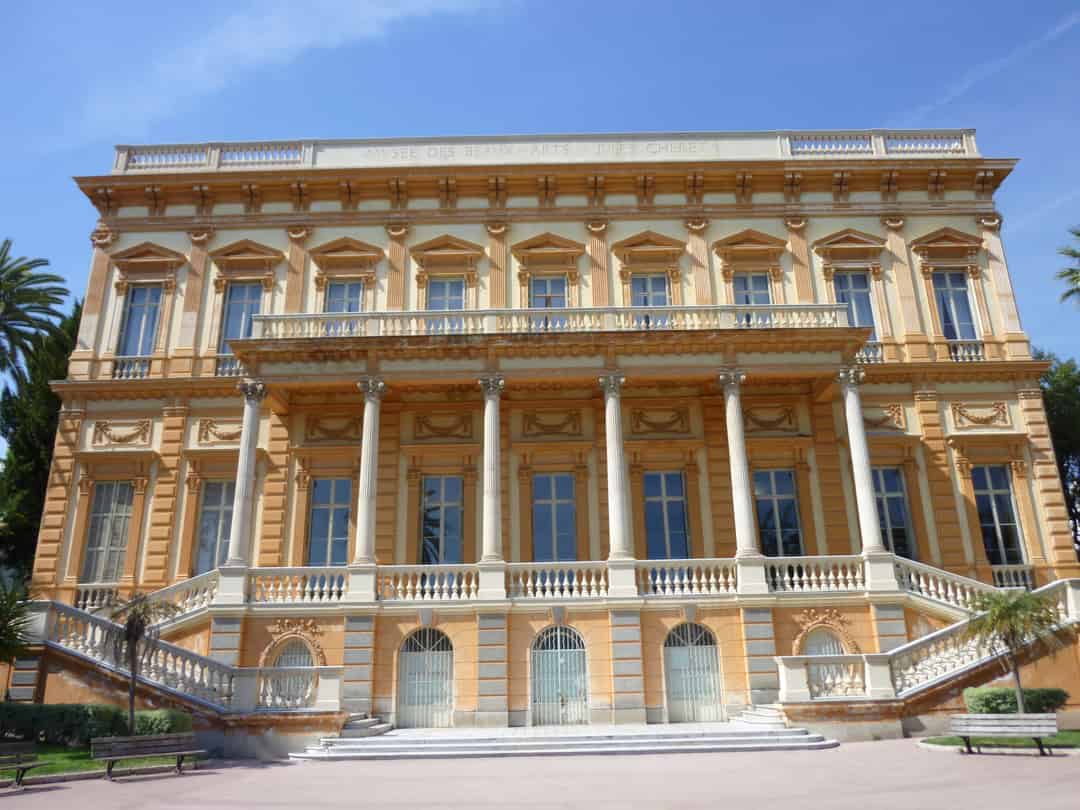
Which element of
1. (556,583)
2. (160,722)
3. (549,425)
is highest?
(549,425)

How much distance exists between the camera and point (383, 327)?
21.4m

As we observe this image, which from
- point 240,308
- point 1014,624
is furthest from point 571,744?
point 240,308

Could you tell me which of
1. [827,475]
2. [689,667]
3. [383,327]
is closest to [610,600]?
[689,667]

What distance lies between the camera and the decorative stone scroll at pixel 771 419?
73.4 feet

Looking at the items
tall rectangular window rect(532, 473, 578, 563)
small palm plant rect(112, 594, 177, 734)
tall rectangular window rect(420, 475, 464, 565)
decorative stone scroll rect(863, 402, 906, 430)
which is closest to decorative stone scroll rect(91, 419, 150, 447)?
small palm plant rect(112, 594, 177, 734)

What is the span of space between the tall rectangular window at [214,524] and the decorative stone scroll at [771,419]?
1441 cm

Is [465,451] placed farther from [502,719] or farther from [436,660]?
[502,719]

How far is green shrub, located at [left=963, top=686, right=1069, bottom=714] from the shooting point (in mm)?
14836

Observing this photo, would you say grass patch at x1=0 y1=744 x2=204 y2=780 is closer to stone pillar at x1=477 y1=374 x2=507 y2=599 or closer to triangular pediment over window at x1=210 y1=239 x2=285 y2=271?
stone pillar at x1=477 y1=374 x2=507 y2=599

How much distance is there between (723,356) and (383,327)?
9.03 metres

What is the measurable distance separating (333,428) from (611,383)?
8055mm

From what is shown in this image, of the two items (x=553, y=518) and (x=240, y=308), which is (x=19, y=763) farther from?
(x=240, y=308)

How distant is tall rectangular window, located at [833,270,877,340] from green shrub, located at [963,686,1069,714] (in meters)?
11.4

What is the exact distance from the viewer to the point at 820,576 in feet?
61.8
